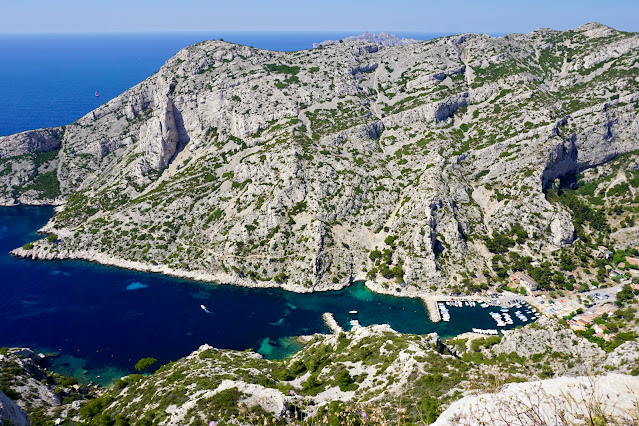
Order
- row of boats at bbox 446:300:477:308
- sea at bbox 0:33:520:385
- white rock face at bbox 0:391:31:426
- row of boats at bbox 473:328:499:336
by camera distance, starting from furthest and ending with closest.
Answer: row of boats at bbox 446:300:477:308, row of boats at bbox 473:328:499:336, sea at bbox 0:33:520:385, white rock face at bbox 0:391:31:426

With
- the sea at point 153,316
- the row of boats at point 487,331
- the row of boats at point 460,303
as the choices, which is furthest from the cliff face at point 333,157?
the row of boats at point 487,331

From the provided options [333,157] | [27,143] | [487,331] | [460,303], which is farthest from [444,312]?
[27,143]

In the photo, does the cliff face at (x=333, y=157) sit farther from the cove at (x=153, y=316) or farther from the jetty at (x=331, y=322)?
the jetty at (x=331, y=322)

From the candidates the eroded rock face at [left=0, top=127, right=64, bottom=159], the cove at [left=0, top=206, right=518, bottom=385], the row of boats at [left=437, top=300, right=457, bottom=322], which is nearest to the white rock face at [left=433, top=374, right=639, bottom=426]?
the cove at [left=0, top=206, right=518, bottom=385]

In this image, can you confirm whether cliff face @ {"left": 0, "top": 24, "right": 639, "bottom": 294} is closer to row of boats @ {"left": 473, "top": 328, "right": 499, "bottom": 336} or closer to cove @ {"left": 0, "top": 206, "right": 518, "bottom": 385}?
cove @ {"left": 0, "top": 206, "right": 518, "bottom": 385}

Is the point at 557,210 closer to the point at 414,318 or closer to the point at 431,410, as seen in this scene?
the point at 414,318

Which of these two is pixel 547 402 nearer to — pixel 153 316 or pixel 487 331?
pixel 487 331
